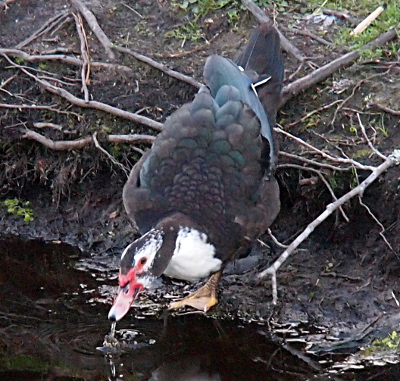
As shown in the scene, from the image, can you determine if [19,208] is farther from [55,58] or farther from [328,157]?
[328,157]

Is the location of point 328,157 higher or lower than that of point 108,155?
higher

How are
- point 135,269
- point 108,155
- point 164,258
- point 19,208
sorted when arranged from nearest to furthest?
point 135,269 → point 164,258 → point 108,155 → point 19,208

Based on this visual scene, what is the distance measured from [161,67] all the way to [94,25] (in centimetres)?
80

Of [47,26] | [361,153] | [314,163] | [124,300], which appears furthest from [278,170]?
[47,26]

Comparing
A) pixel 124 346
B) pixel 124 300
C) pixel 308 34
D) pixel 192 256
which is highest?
pixel 308 34

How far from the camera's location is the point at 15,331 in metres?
5.07

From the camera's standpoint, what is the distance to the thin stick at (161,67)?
626cm

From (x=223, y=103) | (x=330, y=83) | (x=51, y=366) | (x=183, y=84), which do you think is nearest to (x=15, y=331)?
(x=51, y=366)

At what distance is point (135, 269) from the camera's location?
4.65 meters

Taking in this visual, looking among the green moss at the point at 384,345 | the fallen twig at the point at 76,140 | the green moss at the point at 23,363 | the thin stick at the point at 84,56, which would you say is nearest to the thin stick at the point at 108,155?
the fallen twig at the point at 76,140

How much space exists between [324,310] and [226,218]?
3.03ft

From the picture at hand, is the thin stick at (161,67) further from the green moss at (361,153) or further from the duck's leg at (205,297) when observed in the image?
the duck's leg at (205,297)

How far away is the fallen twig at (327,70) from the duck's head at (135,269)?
192 cm

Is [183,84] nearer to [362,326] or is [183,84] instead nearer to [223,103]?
[223,103]
